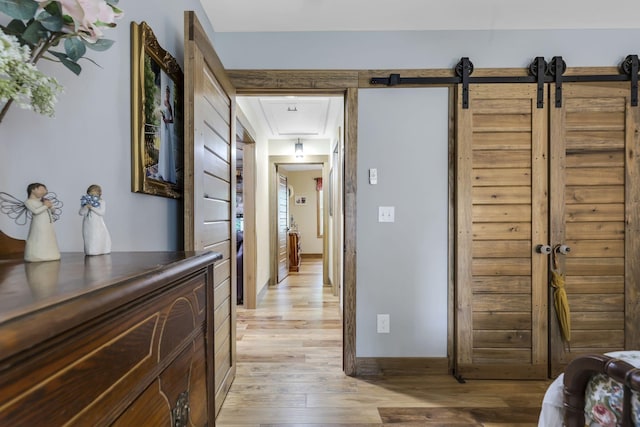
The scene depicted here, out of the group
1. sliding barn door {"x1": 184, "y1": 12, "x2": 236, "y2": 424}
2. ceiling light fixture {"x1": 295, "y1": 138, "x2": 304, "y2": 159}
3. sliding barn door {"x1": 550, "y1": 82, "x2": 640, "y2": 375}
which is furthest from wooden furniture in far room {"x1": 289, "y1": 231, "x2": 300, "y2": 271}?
sliding barn door {"x1": 550, "y1": 82, "x2": 640, "y2": 375}

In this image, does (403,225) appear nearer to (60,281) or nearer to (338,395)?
(338,395)

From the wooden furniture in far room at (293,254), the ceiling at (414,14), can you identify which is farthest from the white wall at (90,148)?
the wooden furniture in far room at (293,254)

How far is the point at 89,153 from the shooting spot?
108cm

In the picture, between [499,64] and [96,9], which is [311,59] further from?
[96,9]

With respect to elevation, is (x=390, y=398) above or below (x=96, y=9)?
below

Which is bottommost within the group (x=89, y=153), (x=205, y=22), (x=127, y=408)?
(x=127, y=408)

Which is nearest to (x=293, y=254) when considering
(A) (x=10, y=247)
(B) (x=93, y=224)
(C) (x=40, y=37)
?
(B) (x=93, y=224)

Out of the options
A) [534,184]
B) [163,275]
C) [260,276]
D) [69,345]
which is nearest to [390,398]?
[534,184]

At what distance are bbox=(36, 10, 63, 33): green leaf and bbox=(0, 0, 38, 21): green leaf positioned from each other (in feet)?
0.17

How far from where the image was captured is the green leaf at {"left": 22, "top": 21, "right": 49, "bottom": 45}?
2.14 feet

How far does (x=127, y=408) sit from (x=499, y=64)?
2787 mm

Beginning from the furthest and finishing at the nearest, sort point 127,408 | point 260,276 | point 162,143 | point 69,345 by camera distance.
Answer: point 260,276
point 162,143
point 127,408
point 69,345

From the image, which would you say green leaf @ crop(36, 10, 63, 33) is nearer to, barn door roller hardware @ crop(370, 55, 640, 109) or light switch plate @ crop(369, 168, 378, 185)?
light switch plate @ crop(369, 168, 378, 185)

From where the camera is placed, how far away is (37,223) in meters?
0.73
